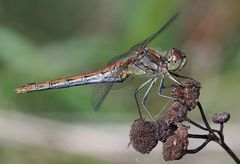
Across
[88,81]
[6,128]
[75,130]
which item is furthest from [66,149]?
[88,81]

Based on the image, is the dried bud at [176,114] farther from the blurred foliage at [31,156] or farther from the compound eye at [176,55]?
the blurred foliage at [31,156]

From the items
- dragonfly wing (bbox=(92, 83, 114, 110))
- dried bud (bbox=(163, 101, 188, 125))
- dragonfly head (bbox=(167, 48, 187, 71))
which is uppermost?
dragonfly wing (bbox=(92, 83, 114, 110))

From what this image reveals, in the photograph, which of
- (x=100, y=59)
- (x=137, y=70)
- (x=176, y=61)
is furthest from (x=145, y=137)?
(x=100, y=59)

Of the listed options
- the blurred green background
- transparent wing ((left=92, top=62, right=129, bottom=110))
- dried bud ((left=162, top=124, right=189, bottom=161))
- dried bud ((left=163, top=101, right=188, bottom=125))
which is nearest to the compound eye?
transparent wing ((left=92, top=62, right=129, bottom=110))

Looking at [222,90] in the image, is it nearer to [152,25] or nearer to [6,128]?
[152,25]

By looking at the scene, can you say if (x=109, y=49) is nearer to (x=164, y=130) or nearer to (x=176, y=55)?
(x=176, y=55)

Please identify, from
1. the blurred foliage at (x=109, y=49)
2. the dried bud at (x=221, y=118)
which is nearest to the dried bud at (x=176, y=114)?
the dried bud at (x=221, y=118)

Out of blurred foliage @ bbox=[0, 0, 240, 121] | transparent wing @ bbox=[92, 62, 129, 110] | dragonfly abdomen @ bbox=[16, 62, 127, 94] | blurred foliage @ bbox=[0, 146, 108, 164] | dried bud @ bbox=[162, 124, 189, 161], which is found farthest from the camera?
blurred foliage @ bbox=[0, 0, 240, 121]

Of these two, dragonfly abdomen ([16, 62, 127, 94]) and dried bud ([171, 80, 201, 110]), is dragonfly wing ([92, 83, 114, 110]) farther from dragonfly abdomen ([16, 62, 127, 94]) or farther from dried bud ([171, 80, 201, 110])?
dried bud ([171, 80, 201, 110])
